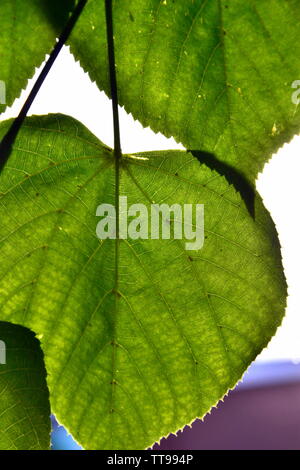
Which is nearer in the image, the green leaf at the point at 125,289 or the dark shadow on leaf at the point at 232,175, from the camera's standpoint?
the dark shadow on leaf at the point at 232,175

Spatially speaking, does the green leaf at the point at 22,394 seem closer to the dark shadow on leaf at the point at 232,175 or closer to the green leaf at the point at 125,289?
the green leaf at the point at 125,289

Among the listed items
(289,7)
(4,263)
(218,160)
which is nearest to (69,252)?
(4,263)

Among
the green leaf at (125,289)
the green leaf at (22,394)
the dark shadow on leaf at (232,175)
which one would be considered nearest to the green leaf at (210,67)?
the dark shadow on leaf at (232,175)

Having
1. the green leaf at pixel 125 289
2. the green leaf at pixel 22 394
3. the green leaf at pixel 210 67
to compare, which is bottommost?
the green leaf at pixel 22 394

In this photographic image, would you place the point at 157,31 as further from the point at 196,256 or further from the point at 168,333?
the point at 168,333

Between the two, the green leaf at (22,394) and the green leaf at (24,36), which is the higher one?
the green leaf at (24,36)

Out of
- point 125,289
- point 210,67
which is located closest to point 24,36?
point 210,67
